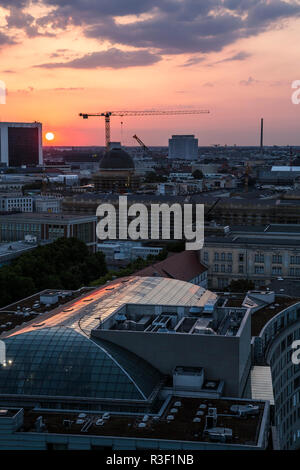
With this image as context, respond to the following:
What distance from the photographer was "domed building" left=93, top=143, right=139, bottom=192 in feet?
423

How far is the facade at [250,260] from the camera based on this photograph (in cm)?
5803

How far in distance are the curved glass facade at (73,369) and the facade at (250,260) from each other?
112ft

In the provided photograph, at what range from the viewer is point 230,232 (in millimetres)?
65938

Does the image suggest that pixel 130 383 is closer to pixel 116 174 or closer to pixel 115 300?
pixel 115 300

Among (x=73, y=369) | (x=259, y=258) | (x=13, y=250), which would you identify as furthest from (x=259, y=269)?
(x=73, y=369)

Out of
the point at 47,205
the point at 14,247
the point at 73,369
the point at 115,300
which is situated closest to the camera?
the point at 73,369

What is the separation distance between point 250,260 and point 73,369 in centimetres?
3605

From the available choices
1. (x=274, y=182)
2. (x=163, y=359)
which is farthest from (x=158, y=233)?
(x=274, y=182)

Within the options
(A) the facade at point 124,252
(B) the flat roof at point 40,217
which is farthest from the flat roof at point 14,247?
(A) the facade at point 124,252

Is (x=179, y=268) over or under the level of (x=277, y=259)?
under

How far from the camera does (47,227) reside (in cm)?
7331

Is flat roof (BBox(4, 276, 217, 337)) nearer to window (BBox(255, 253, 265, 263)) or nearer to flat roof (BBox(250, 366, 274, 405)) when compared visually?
flat roof (BBox(250, 366, 274, 405))
